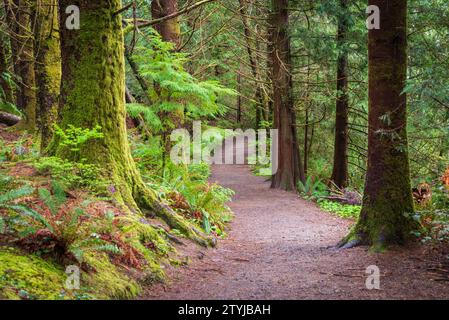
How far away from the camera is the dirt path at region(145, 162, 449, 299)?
511 cm

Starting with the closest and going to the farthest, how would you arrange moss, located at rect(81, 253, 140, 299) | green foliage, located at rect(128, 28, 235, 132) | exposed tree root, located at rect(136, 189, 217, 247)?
1. moss, located at rect(81, 253, 140, 299)
2. exposed tree root, located at rect(136, 189, 217, 247)
3. green foliage, located at rect(128, 28, 235, 132)

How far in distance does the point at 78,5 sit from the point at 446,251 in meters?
6.47

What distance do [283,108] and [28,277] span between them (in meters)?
14.5

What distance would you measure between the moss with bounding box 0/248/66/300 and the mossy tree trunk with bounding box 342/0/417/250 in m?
4.71

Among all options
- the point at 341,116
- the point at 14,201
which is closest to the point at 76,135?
the point at 14,201

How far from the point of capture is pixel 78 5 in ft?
22.1

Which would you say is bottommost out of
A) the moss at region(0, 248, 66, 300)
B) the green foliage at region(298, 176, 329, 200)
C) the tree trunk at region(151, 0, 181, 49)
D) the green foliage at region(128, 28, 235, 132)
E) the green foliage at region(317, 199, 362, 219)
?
the green foliage at region(317, 199, 362, 219)

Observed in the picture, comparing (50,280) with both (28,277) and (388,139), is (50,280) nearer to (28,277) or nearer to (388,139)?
(28,277)

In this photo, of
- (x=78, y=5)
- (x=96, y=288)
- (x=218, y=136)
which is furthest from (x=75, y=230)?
(x=218, y=136)

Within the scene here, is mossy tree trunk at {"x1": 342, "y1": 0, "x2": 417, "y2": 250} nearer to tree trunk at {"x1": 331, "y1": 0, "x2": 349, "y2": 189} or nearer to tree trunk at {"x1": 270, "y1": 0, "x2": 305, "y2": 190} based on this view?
tree trunk at {"x1": 331, "y1": 0, "x2": 349, "y2": 189}

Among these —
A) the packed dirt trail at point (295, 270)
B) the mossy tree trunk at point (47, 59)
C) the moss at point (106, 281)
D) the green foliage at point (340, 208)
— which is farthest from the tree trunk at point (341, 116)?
the moss at point (106, 281)

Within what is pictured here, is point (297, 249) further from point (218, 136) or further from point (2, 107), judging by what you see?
point (2, 107)

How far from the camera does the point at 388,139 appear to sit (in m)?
6.95

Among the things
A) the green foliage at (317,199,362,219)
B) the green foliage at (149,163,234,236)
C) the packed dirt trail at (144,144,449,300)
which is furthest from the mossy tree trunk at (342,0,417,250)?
the green foliage at (317,199,362,219)
